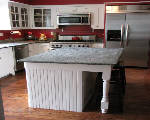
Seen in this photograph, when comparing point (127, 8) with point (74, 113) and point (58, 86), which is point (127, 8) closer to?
point (58, 86)

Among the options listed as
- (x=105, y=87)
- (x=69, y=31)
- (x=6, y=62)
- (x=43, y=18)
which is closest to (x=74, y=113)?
(x=105, y=87)

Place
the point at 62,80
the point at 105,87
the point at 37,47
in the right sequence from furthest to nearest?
1. the point at 37,47
2. the point at 62,80
3. the point at 105,87

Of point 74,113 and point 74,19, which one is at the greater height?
point 74,19

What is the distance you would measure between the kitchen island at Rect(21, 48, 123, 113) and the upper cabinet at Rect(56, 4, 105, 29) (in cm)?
306

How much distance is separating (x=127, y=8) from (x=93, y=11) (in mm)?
1077

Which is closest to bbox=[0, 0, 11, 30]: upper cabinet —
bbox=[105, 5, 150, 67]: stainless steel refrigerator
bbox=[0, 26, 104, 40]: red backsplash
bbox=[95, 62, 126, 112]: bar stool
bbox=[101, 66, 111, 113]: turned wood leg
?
bbox=[0, 26, 104, 40]: red backsplash

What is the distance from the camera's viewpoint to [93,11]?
18.5 ft

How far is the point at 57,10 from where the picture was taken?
19.2 ft

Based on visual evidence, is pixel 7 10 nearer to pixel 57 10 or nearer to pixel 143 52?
pixel 57 10

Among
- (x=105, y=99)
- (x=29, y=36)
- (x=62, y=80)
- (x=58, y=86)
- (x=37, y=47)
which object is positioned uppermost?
(x=29, y=36)

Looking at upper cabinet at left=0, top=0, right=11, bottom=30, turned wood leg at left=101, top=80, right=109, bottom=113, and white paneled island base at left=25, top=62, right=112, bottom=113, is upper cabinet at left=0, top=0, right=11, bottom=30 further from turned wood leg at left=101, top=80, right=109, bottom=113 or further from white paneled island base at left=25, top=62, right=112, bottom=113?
turned wood leg at left=101, top=80, right=109, bottom=113

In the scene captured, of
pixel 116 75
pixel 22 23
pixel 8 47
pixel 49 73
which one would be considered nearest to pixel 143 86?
pixel 116 75

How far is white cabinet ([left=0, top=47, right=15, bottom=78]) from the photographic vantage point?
14.8ft

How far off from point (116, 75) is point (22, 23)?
3.64 meters
